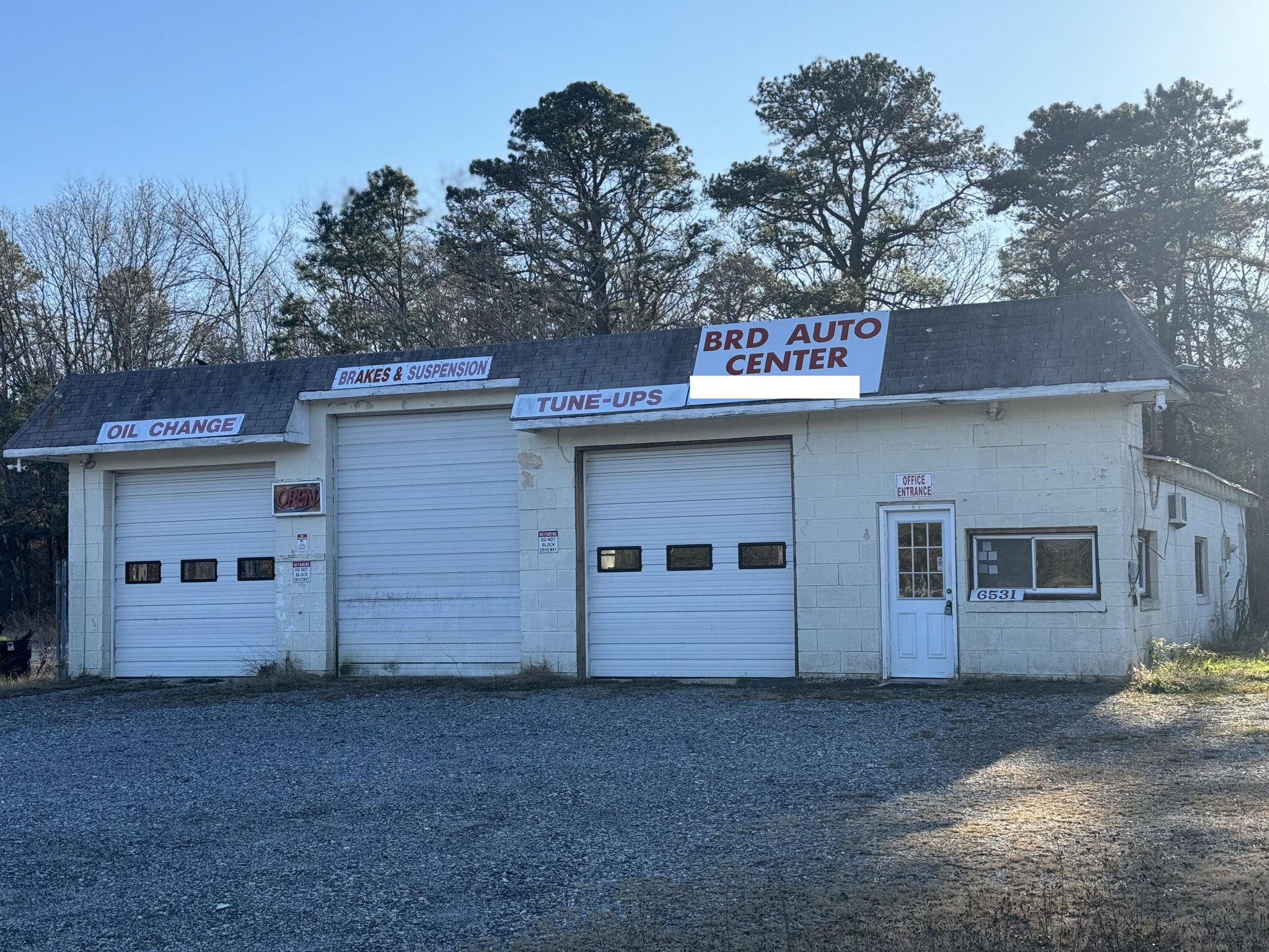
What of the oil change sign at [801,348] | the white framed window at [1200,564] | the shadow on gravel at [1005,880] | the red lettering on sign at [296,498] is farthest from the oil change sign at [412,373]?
the white framed window at [1200,564]

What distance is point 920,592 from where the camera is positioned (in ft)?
52.5

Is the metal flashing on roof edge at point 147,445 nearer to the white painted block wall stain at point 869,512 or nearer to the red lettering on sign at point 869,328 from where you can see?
the white painted block wall stain at point 869,512

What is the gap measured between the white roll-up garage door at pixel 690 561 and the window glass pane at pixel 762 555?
0.4 inches

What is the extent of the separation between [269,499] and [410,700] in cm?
473

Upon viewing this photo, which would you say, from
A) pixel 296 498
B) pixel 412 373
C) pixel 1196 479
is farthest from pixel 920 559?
pixel 296 498

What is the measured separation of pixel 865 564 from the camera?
52.9 ft

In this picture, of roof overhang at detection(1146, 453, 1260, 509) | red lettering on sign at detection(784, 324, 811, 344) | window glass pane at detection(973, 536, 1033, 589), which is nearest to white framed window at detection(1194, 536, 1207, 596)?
roof overhang at detection(1146, 453, 1260, 509)

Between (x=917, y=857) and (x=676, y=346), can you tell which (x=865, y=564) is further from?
(x=917, y=857)

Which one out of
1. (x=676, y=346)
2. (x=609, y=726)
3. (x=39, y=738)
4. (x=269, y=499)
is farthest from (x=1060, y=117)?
(x=39, y=738)

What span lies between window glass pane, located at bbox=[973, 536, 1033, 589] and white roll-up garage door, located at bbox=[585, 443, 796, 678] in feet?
7.83

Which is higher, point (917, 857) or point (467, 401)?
point (467, 401)

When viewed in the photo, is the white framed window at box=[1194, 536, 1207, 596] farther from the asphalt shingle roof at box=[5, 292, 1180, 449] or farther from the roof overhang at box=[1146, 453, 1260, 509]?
the asphalt shingle roof at box=[5, 292, 1180, 449]

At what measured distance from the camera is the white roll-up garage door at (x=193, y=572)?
19.1 metres

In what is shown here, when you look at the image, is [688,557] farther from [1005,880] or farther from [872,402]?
[1005,880]
